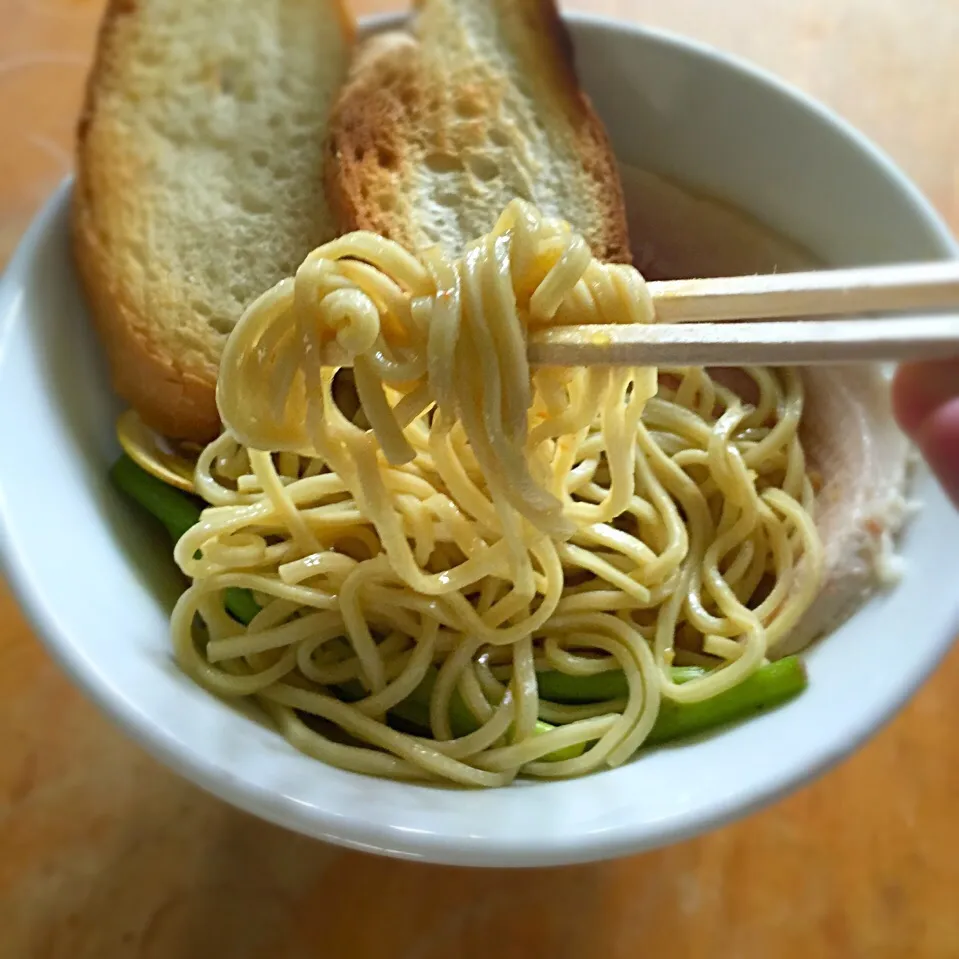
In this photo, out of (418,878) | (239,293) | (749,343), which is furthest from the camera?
(239,293)

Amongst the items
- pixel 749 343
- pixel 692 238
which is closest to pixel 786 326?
pixel 749 343

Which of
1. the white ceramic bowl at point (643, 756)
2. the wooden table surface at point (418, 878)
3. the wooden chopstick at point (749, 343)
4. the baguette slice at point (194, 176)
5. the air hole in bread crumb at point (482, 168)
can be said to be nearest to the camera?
the wooden chopstick at point (749, 343)

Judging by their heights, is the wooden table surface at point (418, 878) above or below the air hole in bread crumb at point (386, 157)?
below

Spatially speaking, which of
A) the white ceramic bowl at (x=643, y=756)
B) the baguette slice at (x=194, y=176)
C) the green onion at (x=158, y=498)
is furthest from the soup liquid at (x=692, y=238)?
the green onion at (x=158, y=498)

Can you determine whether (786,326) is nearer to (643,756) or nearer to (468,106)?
(643,756)

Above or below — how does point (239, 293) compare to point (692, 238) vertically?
below

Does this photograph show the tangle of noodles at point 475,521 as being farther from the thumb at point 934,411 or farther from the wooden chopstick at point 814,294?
the thumb at point 934,411
